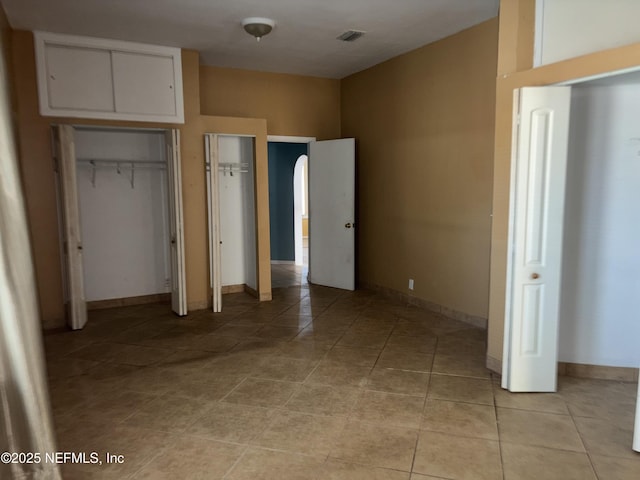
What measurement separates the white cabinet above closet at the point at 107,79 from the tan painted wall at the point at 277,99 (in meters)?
0.79

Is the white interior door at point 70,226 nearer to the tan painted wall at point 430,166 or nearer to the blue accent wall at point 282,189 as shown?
the tan painted wall at point 430,166

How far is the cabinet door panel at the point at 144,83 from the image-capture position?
496 centimetres

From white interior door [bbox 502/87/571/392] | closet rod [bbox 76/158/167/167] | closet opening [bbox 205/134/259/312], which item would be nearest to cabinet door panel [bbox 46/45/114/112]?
closet rod [bbox 76/158/167/167]

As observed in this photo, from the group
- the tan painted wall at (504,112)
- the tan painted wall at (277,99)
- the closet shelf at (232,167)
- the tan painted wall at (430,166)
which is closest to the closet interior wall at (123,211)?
the closet shelf at (232,167)

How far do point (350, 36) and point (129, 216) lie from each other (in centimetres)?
344

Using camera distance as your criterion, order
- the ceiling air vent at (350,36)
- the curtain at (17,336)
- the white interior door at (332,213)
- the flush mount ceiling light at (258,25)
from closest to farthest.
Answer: the curtain at (17,336) < the flush mount ceiling light at (258,25) < the ceiling air vent at (350,36) < the white interior door at (332,213)

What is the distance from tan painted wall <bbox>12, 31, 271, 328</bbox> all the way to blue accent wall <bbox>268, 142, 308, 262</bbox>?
2627 mm

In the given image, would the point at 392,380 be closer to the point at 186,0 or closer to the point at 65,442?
the point at 65,442

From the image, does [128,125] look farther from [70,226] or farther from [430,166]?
[430,166]

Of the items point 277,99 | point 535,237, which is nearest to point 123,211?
point 277,99

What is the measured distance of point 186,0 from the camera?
3842 mm

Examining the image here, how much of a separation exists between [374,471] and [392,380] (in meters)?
1.14

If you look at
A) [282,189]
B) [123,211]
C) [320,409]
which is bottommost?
[320,409]

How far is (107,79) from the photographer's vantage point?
4.91 m
